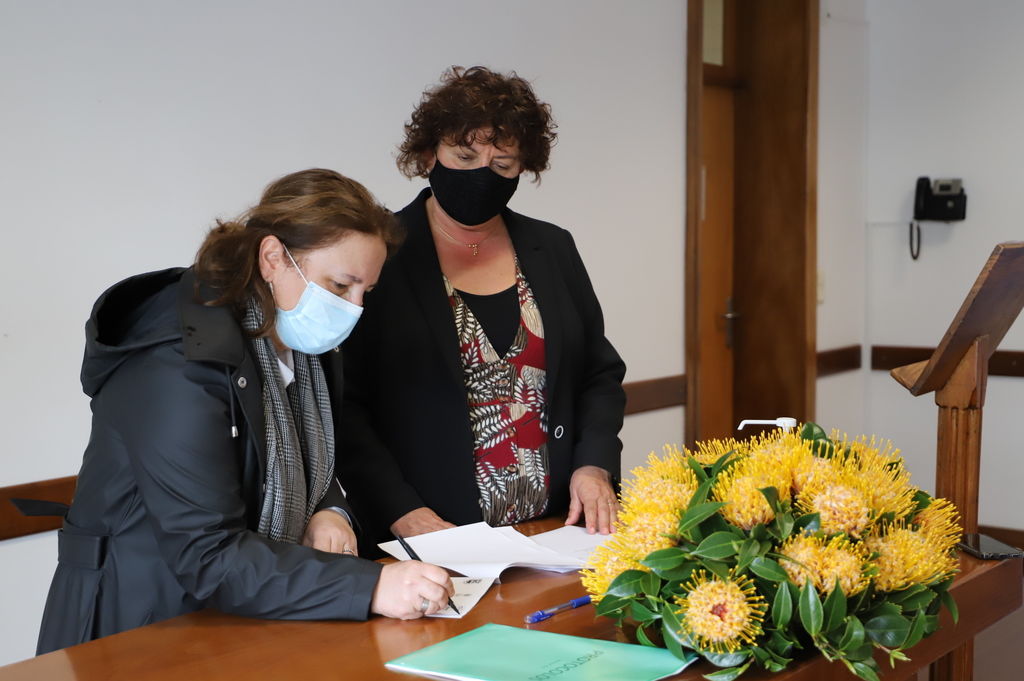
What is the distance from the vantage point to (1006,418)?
17.1 ft

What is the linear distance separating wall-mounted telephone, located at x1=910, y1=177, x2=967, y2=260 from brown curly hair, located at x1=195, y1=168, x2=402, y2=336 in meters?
4.37

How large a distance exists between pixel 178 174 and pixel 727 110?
128 inches

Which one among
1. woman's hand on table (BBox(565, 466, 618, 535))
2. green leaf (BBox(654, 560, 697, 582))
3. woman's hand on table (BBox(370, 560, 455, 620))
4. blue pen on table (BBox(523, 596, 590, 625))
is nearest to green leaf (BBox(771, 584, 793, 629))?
green leaf (BBox(654, 560, 697, 582))

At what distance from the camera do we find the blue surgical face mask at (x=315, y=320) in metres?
1.62

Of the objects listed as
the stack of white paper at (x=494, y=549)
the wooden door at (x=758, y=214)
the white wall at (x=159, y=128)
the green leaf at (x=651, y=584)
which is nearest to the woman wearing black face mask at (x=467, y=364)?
the stack of white paper at (x=494, y=549)

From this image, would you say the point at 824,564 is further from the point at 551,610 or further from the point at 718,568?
the point at 551,610

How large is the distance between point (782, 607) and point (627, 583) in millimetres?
192

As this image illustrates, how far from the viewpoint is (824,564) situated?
118cm

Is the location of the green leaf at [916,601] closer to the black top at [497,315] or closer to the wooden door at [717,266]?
the black top at [497,315]

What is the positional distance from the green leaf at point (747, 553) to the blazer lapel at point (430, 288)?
93 cm

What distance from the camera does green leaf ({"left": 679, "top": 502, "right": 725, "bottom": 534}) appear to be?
1.21m

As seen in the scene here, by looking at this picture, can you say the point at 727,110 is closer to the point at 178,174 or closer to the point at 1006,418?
the point at 1006,418

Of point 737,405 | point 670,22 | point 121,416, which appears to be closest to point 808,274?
point 737,405

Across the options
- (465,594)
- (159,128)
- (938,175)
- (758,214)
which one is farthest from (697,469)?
(938,175)
